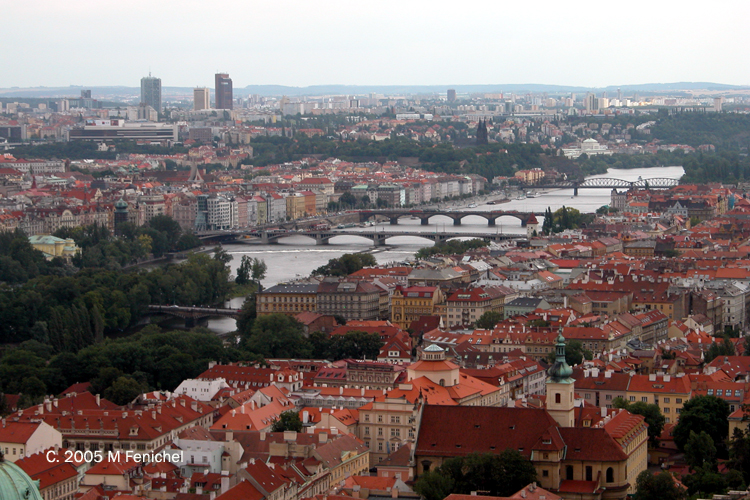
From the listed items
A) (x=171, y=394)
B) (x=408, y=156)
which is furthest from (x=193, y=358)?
(x=408, y=156)

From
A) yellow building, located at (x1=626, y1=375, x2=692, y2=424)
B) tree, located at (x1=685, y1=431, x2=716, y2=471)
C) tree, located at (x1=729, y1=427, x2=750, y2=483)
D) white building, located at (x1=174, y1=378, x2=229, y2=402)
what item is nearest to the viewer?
tree, located at (x1=729, y1=427, x2=750, y2=483)

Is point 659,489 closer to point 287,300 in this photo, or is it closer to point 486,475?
point 486,475

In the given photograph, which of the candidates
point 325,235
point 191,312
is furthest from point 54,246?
point 191,312

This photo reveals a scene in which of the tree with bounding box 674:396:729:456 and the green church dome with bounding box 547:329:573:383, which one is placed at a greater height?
the green church dome with bounding box 547:329:573:383

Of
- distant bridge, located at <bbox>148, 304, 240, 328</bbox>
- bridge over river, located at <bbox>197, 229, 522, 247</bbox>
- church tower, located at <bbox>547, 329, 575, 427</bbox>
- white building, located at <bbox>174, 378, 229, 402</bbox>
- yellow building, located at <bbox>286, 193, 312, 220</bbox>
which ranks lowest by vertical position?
yellow building, located at <bbox>286, 193, 312, 220</bbox>

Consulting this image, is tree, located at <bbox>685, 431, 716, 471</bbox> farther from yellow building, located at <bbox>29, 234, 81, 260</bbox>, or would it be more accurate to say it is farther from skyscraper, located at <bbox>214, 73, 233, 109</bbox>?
skyscraper, located at <bbox>214, 73, 233, 109</bbox>

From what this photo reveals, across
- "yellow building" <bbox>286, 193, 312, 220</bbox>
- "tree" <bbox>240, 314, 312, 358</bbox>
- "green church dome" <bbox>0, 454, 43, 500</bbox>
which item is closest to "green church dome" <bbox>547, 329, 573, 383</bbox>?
"green church dome" <bbox>0, 454, 43, 500</bbox>

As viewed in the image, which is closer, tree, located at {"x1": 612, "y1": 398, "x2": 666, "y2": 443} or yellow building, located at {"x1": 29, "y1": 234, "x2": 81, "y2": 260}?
tree, located at {"x1": 612, "y1": 398, "x2": 666, "y2": 443}
